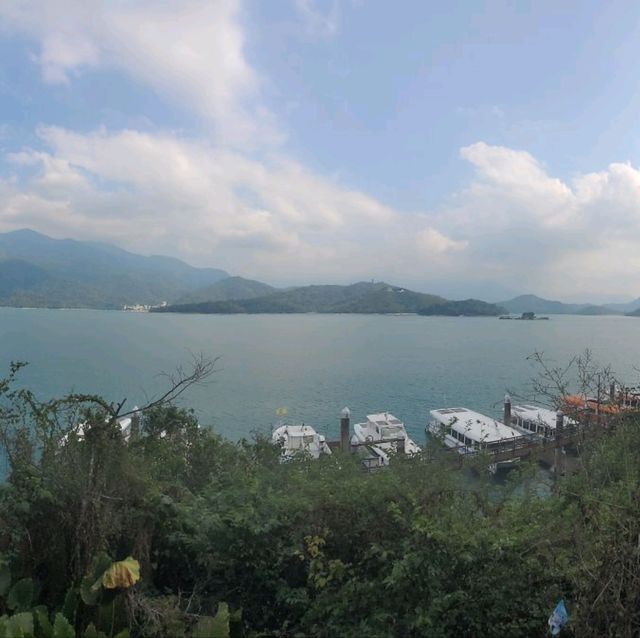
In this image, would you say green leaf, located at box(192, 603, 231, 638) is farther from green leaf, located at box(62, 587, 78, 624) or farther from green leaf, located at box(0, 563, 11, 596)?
green leaf, located at box(0, 563, 11, 596)

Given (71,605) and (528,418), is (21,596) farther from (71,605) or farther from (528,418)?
(528,418)

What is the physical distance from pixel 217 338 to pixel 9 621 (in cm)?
7687

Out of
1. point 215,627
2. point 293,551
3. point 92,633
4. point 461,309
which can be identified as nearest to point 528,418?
point 293,551

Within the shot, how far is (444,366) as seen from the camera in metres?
50.2

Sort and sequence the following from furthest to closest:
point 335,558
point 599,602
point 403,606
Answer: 1. point 335,558
2. point 403,606
3. point 599,602

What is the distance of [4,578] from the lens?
464 centimetres

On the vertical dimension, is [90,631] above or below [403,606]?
below

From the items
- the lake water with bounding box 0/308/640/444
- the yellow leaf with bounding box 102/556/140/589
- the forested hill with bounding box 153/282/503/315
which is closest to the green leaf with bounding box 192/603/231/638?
the yellow leaf with bounding box 102/556/140/589

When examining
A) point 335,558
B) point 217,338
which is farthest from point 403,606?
point 217,338

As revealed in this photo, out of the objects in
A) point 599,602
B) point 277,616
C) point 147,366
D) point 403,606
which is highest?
point 599,602

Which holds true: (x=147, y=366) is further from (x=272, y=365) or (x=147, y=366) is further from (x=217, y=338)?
(x=217, y=338)

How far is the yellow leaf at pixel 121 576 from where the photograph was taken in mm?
4273

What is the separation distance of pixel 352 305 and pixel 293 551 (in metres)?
178

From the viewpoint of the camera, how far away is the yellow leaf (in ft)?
14.0
